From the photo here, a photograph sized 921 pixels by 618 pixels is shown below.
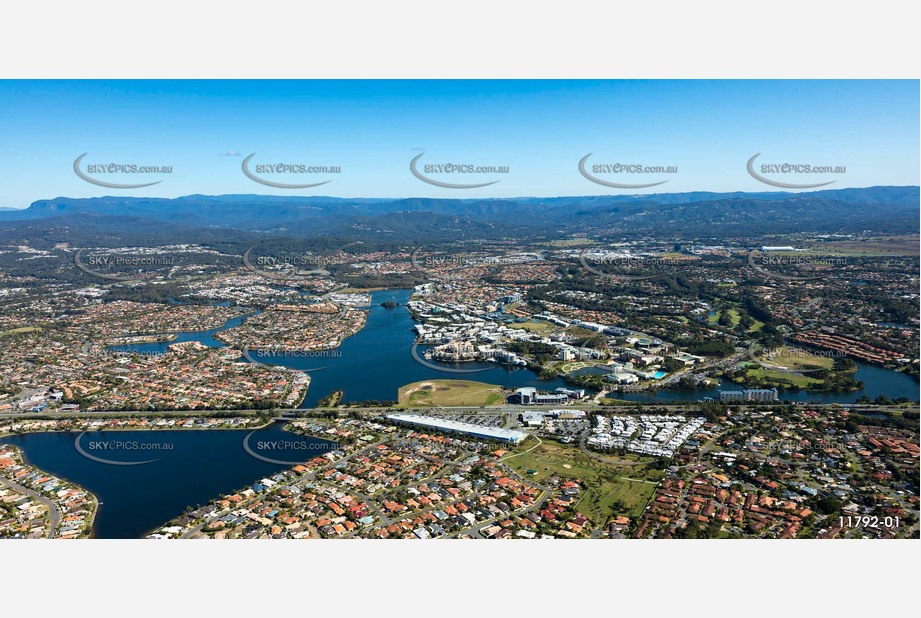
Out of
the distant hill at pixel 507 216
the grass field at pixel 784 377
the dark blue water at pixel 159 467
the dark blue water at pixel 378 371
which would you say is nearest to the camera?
the dark blue water at pixel 159 467

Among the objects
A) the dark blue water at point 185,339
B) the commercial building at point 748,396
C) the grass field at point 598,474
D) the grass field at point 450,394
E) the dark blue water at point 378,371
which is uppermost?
the dark blue water at point 185,339

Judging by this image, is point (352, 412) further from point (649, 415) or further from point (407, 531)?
point (649, 415)

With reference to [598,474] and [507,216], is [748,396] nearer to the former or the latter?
[598,474]

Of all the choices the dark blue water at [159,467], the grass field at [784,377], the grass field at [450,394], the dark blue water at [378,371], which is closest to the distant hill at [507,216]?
the dark blue water at [378,371]

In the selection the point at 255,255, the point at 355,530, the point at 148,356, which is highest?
the point at 255,255

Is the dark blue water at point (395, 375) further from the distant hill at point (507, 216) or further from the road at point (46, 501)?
the distant hill at point (507, 216)

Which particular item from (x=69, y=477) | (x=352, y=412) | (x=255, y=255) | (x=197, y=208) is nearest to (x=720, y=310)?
(x=352, y=412)

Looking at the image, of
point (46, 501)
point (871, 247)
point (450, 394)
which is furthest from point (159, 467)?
point (871, 247)

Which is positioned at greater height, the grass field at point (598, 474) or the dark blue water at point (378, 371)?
the dark blue water at point (378, 371)
